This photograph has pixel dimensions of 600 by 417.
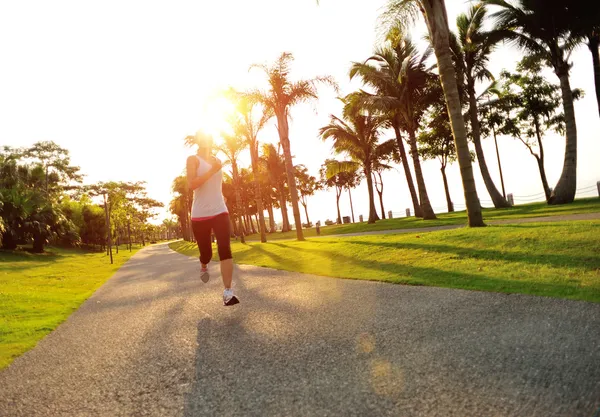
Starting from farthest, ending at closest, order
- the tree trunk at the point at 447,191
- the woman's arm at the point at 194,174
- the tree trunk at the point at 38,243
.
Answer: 1. the tree trunk at the point at 447,191
2. the tree trunk at the point at 38,243
3. the woman's arm at the point at 194,174

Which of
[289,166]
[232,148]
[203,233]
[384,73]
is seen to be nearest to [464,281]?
[203,233]

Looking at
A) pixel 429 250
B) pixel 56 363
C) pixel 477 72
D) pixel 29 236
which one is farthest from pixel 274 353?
pixel 29 236

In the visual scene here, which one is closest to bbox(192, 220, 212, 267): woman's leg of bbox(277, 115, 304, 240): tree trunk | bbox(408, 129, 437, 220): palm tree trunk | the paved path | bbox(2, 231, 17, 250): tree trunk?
the paved path

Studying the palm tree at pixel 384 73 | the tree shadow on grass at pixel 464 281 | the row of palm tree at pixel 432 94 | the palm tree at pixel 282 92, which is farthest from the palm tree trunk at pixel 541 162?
Result: the tree shadow on grass at pixel 464 281

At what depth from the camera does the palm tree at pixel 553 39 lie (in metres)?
16.3

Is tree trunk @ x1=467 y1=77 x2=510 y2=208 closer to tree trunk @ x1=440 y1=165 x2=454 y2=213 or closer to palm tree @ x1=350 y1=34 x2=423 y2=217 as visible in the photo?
palm tree @ x1=350 y1=34 x2=423 y2=217

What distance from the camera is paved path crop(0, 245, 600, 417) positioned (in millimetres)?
2123

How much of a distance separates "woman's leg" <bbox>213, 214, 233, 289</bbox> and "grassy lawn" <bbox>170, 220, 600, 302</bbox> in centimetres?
265

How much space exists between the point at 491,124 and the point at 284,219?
900 inches

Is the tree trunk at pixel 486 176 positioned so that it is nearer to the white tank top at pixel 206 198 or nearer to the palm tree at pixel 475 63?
the palm tree at pixel 475 63

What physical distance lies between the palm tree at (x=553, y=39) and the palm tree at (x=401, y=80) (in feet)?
17.0

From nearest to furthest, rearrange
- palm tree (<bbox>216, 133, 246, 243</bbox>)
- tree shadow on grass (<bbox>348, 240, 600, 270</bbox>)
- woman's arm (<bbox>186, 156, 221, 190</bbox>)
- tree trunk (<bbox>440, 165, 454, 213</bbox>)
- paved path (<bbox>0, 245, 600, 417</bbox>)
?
1. paved path (<bbox>0, 245, 600, 417</bbox>)
2. woman's arm (<bbox>186, 156, 221, 190</bbox>)
3. tree shadow on grass (<bbox>348, 240, 600, 270</bbox>)
4. palm tree (<bbox>216, 133, 246, 243</bbox>)
5. tree trunk (<bbox>440, 165, 454, 213</bbox>)

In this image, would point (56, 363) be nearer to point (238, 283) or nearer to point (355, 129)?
point (238, 283)

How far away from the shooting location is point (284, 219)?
141ft
